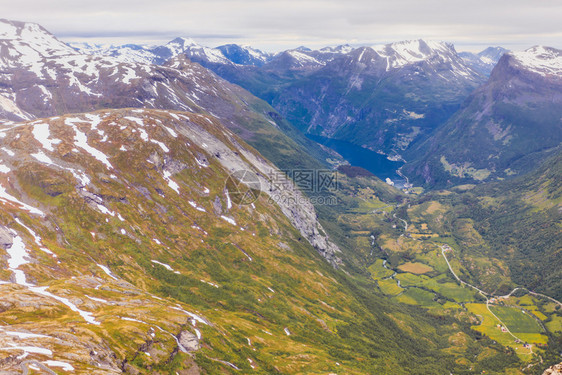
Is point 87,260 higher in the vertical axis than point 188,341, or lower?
lower

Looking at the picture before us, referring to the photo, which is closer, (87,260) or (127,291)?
(127,291)

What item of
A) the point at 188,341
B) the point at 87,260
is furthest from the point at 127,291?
the point at 188,341

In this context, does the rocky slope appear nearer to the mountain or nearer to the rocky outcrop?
the rocky outcrop

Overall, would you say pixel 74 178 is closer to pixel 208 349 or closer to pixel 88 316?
pixel 88 316

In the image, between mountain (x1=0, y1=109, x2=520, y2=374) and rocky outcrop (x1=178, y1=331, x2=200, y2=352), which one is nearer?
mountain (x1=0, y1=109, x2=520, y2=374)

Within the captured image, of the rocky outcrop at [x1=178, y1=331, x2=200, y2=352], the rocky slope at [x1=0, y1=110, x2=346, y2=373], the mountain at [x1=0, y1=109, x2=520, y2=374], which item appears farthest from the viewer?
the rocky outcrop at [x1=178, y1=331, x2=200, y2=352]

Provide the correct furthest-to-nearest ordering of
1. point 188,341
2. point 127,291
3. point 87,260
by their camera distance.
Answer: point 87,260 → point 127,291 → point 188,341

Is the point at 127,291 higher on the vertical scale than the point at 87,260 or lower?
higher

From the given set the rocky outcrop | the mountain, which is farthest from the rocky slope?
the mountain

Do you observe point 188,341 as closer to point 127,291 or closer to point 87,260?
point 127,291

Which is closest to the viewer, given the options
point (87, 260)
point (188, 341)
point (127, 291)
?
point (188, 341)

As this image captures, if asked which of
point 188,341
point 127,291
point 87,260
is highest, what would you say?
point 188,341

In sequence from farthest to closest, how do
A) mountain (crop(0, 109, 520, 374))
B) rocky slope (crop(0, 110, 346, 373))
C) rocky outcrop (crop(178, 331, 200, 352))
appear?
rocky outcrop (crop(178, 331, 200, 352)) < mountain (crop(0, 109, 520, 374)) < rocky slope (crop(0, 110, 346, 373))
